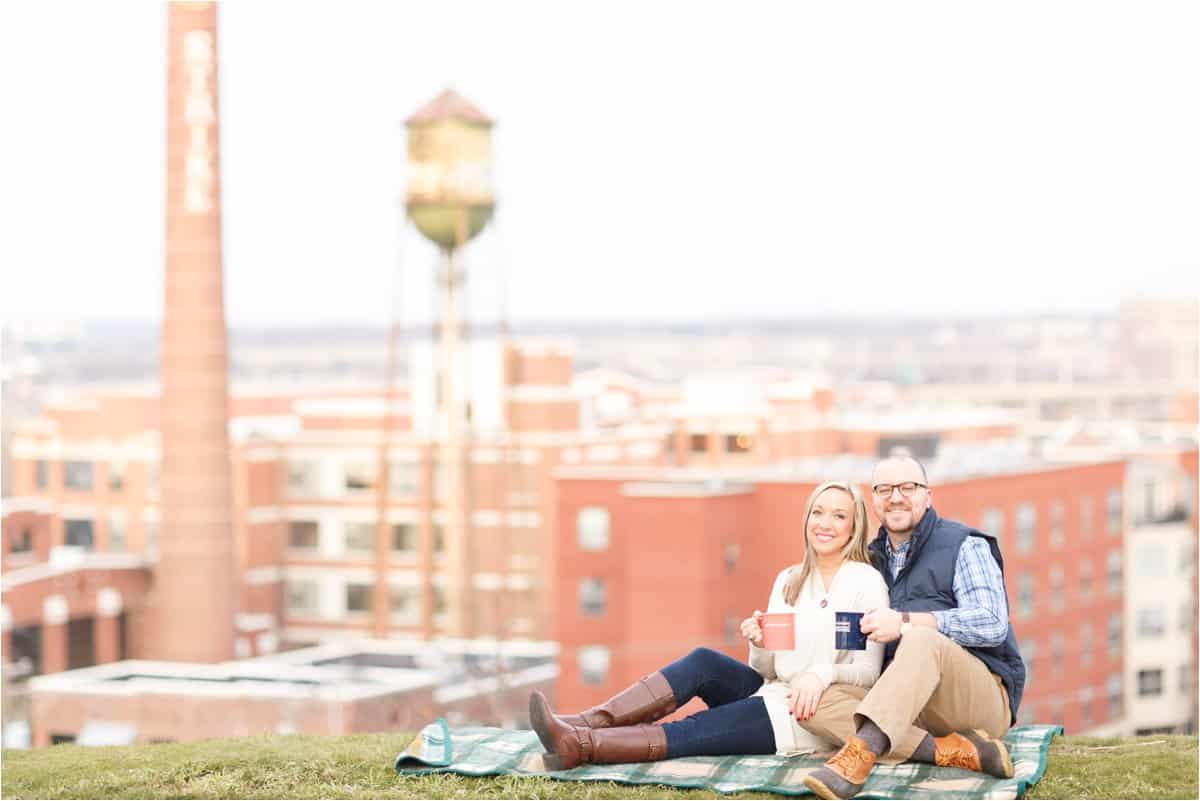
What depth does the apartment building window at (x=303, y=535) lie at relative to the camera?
240ft

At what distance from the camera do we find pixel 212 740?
9.55 metres

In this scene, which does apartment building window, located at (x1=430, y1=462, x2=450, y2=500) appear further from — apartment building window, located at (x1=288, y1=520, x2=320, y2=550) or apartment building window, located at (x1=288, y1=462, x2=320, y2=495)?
apartment building window, located at (x1=288, y1=520, x2=320, y2=550)

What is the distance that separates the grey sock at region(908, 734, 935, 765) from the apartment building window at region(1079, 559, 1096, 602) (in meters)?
44.7

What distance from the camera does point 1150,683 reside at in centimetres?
5534

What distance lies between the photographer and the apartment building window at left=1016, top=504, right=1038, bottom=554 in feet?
154

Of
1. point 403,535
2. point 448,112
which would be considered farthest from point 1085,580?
point 403,535

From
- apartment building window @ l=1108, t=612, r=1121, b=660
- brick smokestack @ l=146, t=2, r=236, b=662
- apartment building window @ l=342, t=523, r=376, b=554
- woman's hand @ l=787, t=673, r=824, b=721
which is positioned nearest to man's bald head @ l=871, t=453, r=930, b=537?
woman's hand @ l=787, t=673, r=824, b=721

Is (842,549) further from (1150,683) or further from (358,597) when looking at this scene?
(358,597)

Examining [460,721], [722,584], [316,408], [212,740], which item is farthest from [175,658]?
[212,740]

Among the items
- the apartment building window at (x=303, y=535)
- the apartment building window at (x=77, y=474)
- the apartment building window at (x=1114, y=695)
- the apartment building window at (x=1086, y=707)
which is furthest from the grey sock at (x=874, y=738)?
the apartment building window at (x=77, y=474)

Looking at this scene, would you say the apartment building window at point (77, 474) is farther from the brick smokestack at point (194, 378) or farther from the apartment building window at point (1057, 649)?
the apartment building window at point (1057, 649)

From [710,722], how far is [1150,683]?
166 ft

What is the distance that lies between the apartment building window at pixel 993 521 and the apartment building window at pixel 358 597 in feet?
105

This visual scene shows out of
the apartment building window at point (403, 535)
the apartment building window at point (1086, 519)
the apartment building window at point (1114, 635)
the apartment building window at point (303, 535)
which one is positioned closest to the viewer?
the apartment building window at point (1086, 519)
